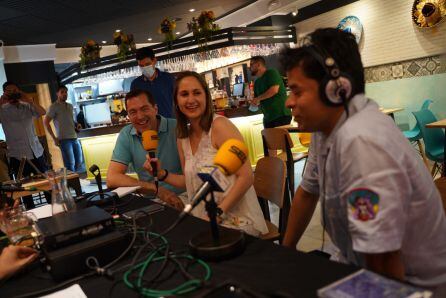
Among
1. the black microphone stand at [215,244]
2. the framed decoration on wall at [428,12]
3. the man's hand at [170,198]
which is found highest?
the framed decoration on wall at [428,12]

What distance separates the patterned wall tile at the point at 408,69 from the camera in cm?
577

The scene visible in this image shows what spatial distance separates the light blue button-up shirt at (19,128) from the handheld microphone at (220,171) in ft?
16.6

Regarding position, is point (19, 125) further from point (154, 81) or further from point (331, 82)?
point (331, 82)

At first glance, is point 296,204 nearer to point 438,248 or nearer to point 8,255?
point 438,248

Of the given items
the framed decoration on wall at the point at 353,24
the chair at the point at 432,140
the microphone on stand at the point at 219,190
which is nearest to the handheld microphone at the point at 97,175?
the microphone on stand at the point at 219,190

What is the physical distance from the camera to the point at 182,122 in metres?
2.24

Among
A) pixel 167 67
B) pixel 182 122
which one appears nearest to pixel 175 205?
pixel 182 122

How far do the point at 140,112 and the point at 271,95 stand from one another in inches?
130

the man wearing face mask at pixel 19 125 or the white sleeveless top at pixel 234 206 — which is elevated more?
the man wearing face mask at pixel 19 125

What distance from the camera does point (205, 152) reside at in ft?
6.77

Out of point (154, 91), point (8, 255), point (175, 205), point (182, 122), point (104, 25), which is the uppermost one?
point (104, 25)

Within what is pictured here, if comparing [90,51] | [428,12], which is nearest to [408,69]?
[428,12]

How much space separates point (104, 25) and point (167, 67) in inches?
73.8

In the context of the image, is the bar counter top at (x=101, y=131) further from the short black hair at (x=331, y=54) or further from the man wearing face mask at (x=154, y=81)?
the short black hair at (x=331, y=54)
